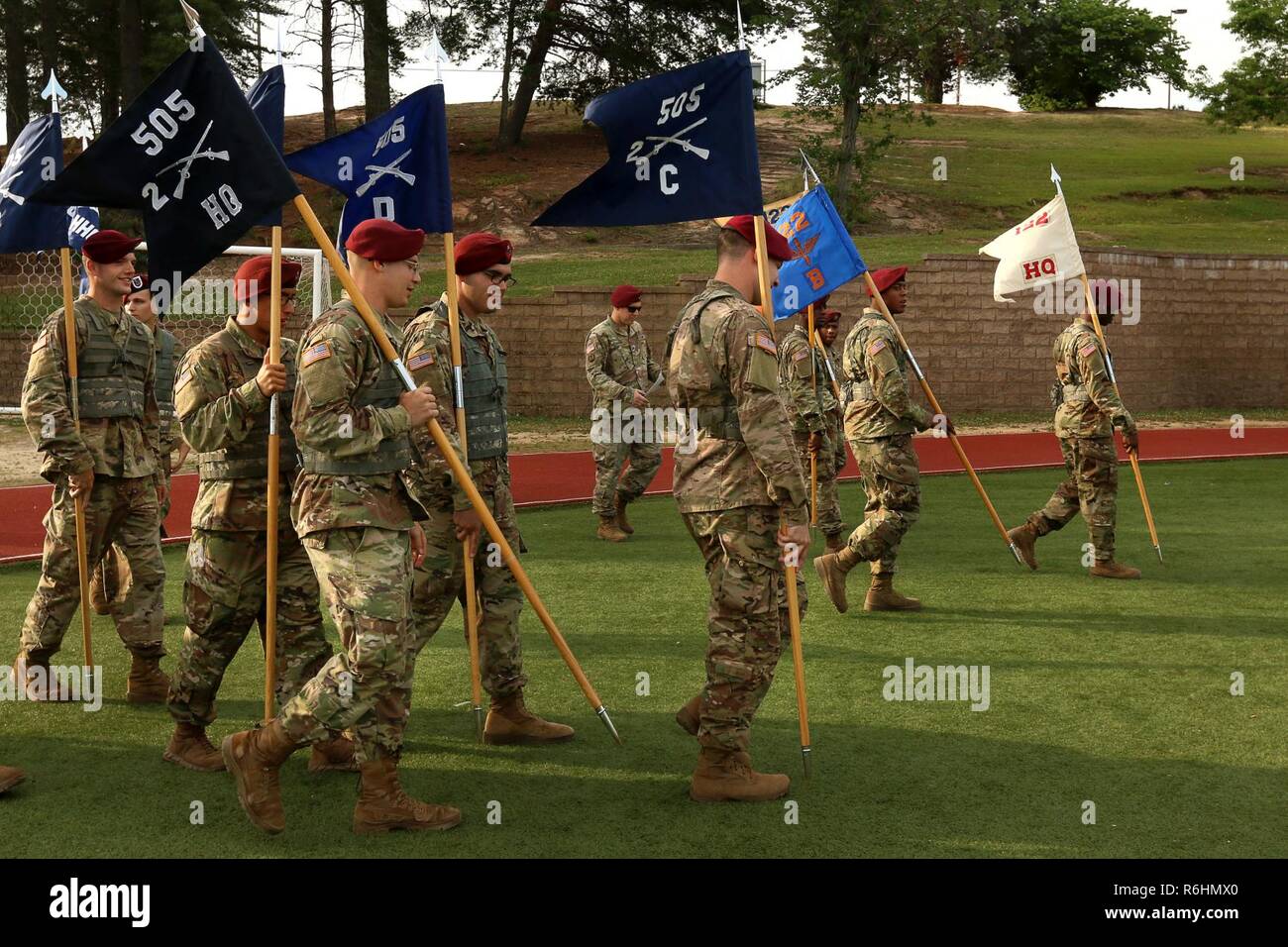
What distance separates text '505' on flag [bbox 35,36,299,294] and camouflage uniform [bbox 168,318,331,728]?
684 mm

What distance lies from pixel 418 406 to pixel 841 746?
249 centimetres

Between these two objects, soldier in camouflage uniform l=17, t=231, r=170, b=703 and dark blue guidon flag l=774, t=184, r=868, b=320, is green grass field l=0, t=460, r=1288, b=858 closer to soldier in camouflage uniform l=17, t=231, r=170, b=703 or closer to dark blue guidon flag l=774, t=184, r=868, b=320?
soldier in camouflage uniform l=17, t=231, r=170, b=703

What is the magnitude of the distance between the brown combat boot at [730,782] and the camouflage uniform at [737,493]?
0.18 feet

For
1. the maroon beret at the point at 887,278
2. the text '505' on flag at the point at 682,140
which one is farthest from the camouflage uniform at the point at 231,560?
the maroon beret at the point at 887,278

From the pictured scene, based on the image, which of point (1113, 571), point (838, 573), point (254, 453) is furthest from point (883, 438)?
point (254, 453)

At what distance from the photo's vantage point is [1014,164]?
4356 cm

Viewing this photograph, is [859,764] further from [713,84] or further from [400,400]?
[713,84]

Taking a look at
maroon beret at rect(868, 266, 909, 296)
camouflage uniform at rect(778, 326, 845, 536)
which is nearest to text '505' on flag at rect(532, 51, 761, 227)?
maroon beret at rect(868, 266, 909, 296)

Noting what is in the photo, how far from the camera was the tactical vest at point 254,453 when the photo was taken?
602 centimetres

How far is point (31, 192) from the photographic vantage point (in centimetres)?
791

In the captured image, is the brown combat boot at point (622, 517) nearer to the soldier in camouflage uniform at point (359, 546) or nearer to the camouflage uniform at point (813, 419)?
the camouflage uniform at point (813, 419)

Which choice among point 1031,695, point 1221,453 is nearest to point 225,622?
point 1031,695

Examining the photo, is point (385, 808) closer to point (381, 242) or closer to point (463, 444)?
point (463, 444)

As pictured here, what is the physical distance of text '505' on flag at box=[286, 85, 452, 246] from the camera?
255 inches
